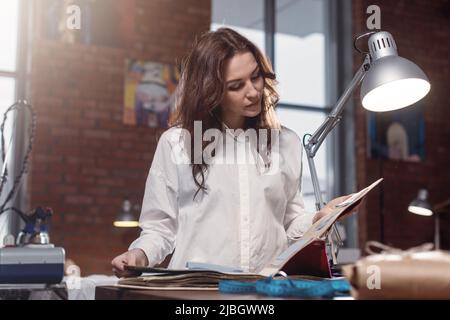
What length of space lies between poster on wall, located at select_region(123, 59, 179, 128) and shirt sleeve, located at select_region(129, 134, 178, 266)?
115 inches

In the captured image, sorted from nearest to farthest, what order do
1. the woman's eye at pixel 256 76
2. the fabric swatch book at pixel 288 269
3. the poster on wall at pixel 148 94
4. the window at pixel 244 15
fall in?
1. the fabric swatch book at pixel 288 269
2. the woman's eye at pixel 256 76
3. the poster on wall at pixel 148 94
4. the window at pixel 244 15

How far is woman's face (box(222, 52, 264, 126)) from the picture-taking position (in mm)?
1578

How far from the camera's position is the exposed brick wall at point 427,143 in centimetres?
534

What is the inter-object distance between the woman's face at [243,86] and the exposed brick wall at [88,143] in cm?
273

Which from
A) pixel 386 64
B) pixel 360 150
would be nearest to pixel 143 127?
pixel 360 150

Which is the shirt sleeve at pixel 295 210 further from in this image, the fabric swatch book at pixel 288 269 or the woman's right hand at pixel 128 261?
the fabric swatch book at pixel 288 269

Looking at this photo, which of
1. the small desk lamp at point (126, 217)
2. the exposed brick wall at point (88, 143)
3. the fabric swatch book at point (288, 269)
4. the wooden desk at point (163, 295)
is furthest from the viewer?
the exposed brick wall at point (88, 143)

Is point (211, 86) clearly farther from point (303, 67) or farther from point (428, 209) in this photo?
point (303, 67)

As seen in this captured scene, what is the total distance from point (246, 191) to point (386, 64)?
493 mm

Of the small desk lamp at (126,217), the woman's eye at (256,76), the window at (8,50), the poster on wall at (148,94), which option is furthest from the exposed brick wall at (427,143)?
the woman's eye at (256,76)

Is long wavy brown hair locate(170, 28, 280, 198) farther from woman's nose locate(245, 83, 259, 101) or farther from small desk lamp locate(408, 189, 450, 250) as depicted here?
small desk lamp locate(408, 189, 450, 250)

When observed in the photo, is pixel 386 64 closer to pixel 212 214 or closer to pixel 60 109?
pixel 212 214

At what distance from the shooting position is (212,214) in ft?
5.34

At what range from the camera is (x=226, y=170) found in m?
1.67
